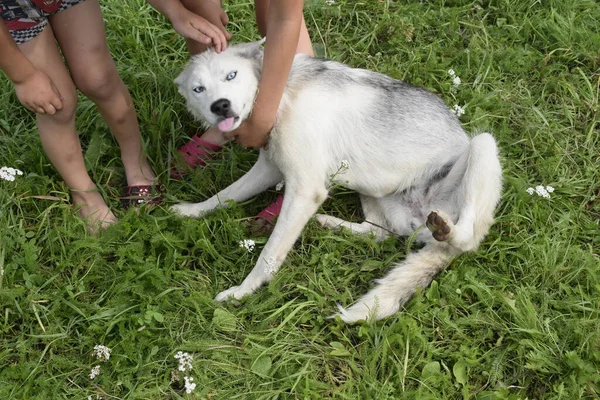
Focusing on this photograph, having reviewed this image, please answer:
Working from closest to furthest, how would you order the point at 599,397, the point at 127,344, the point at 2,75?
the point at 599,397 < the point at 127,344 < the point at 2,75

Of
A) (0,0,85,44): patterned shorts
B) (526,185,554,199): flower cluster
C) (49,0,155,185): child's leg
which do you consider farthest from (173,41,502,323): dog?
(0,0,85,44): patterned shorts

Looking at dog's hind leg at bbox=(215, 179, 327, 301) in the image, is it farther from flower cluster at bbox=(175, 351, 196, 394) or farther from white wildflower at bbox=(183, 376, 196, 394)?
white wildflower at bbox=(183, 376, 196, 394)

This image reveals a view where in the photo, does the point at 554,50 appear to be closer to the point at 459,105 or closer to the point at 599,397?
the point at 459,105

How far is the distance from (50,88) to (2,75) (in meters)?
1.49

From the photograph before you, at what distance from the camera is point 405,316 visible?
3113 millimetres

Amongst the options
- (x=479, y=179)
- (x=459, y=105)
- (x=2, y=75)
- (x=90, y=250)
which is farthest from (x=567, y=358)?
(x=2, y=75)

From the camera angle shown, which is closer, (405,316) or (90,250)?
(405,316)

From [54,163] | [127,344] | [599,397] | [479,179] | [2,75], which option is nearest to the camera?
Answer: [599,397]

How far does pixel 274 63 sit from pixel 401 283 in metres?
1.33

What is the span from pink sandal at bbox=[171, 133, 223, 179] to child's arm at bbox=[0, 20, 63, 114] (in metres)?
0.98

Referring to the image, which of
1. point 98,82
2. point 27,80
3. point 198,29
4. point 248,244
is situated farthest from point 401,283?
point 27,80

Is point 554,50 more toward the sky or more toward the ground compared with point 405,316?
more toward the sky

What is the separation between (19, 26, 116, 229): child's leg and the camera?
10.3 ft

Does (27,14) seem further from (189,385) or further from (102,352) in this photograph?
(189,385)
